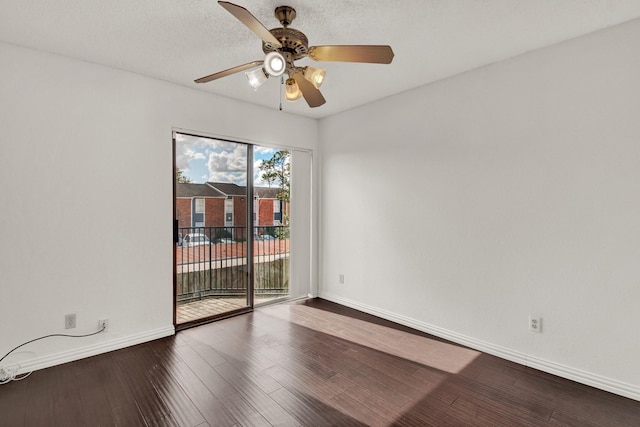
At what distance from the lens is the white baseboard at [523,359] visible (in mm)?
2268

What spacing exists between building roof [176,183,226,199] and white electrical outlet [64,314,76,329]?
55.7 inches

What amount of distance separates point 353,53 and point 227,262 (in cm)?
289

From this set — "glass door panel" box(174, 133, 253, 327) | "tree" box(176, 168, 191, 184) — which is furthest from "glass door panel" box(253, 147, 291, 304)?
"tree" box(176, 168, 191, 184)

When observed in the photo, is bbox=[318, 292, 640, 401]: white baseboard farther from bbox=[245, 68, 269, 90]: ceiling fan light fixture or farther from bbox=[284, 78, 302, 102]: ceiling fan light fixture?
bbox=[245, 68, 269, 90]: ceiling fan light fixture

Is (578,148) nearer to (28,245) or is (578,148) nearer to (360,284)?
(360,284)

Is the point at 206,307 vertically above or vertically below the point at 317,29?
below

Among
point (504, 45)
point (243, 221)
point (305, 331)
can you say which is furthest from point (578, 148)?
point (243, 221)

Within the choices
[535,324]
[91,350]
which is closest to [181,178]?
[91,350]

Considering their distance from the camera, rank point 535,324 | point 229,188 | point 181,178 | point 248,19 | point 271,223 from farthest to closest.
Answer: point 271,223
point 229,188
point 181,178
point 535,324
point 248,19

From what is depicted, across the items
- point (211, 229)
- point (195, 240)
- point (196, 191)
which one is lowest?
point (195, 240)

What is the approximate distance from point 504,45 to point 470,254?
5.88 feet

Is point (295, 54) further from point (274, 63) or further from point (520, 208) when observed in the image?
point (520, 208)

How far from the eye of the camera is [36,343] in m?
2.62

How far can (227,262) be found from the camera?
12.9 ft
